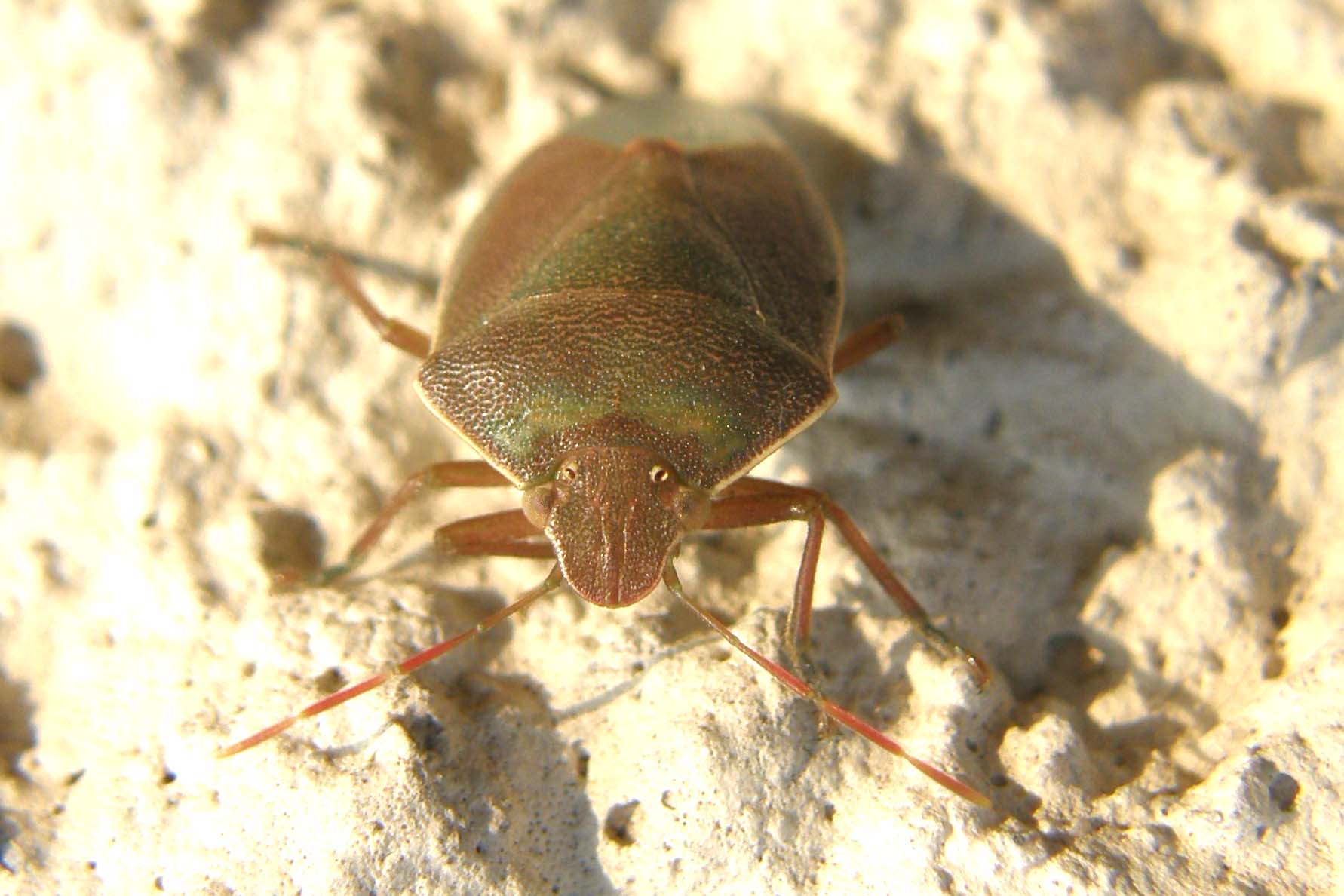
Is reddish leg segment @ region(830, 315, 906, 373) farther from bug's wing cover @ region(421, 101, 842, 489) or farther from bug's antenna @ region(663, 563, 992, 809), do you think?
bug's antenna @ region(663, 563, 992, 809)

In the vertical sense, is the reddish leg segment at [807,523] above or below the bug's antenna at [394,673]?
above

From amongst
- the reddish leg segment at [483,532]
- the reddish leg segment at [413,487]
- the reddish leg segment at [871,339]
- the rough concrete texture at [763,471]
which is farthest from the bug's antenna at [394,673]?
the reddish leg segment at [871,339]

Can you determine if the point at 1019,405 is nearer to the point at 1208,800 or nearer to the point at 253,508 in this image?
the point at 1208,800

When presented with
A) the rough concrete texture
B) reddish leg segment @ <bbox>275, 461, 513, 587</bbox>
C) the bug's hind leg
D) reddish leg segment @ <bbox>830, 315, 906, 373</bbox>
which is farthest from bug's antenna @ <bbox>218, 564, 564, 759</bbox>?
reddish leg segment @ <bbox>830, 315, 906, 373</bbox>

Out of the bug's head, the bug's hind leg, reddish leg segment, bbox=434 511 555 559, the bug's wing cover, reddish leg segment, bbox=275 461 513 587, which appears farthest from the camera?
the bug's hind leg

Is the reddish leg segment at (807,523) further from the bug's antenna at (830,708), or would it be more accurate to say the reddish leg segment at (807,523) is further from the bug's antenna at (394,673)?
the bug's antenna at (394,673)

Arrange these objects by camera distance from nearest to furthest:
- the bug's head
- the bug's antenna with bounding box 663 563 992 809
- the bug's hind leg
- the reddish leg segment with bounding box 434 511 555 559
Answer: the bug's antenna with bounding box 663 563 992 809 < the bug's head < the reddish leg segment with bounding box 434 511 555 559 < the bug's hind leg

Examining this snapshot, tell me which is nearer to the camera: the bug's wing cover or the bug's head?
the bug's head
